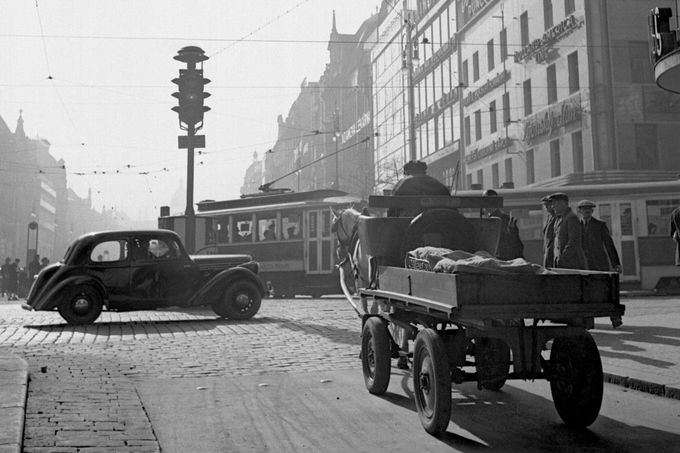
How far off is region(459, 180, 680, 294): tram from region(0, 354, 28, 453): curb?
1430 centimetres

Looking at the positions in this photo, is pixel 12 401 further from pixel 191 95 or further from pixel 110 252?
pixel 191 95

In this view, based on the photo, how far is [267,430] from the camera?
4.53 meters

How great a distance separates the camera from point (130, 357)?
26.3ft

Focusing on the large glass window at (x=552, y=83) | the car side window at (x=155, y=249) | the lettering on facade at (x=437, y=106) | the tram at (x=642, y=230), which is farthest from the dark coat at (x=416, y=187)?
the lettering on facade at (x=437, y=106)

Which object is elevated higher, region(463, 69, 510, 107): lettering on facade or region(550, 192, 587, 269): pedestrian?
region(463, 69, 510, 107): lettering on facade

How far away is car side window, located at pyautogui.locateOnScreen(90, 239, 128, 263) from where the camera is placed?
12234 mm

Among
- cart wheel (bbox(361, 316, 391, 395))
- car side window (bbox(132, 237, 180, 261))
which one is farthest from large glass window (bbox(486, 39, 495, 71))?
cart wheel (bbox(361, 316, 391, 395))

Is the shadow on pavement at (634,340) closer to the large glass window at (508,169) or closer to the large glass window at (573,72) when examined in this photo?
the large glass window at (573,72)

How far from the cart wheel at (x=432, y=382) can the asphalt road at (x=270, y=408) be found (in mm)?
122

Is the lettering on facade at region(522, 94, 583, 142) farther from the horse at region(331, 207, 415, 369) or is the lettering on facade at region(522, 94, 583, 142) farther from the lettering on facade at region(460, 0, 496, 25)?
the horse at region(331, 207, 415, 369)

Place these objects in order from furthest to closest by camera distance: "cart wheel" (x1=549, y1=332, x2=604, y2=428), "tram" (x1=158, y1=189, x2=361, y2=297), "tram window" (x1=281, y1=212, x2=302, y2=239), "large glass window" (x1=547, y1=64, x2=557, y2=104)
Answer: "large glass window" (x1=547, y1=64, x2=557, y2=104)
"tram window" (x1=281, y1=212, x2=302, y2=239)
"tram" (x1=158, y1=189, x2=361, y2=297)
"cart wheel" (x1=549, y1=332, x2=604, y2=428)

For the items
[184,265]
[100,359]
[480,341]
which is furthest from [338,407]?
[184,265]

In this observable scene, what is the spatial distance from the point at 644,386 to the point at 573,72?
86.7 ft

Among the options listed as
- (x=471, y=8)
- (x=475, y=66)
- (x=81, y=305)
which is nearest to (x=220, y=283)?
(x=81, y=305)
